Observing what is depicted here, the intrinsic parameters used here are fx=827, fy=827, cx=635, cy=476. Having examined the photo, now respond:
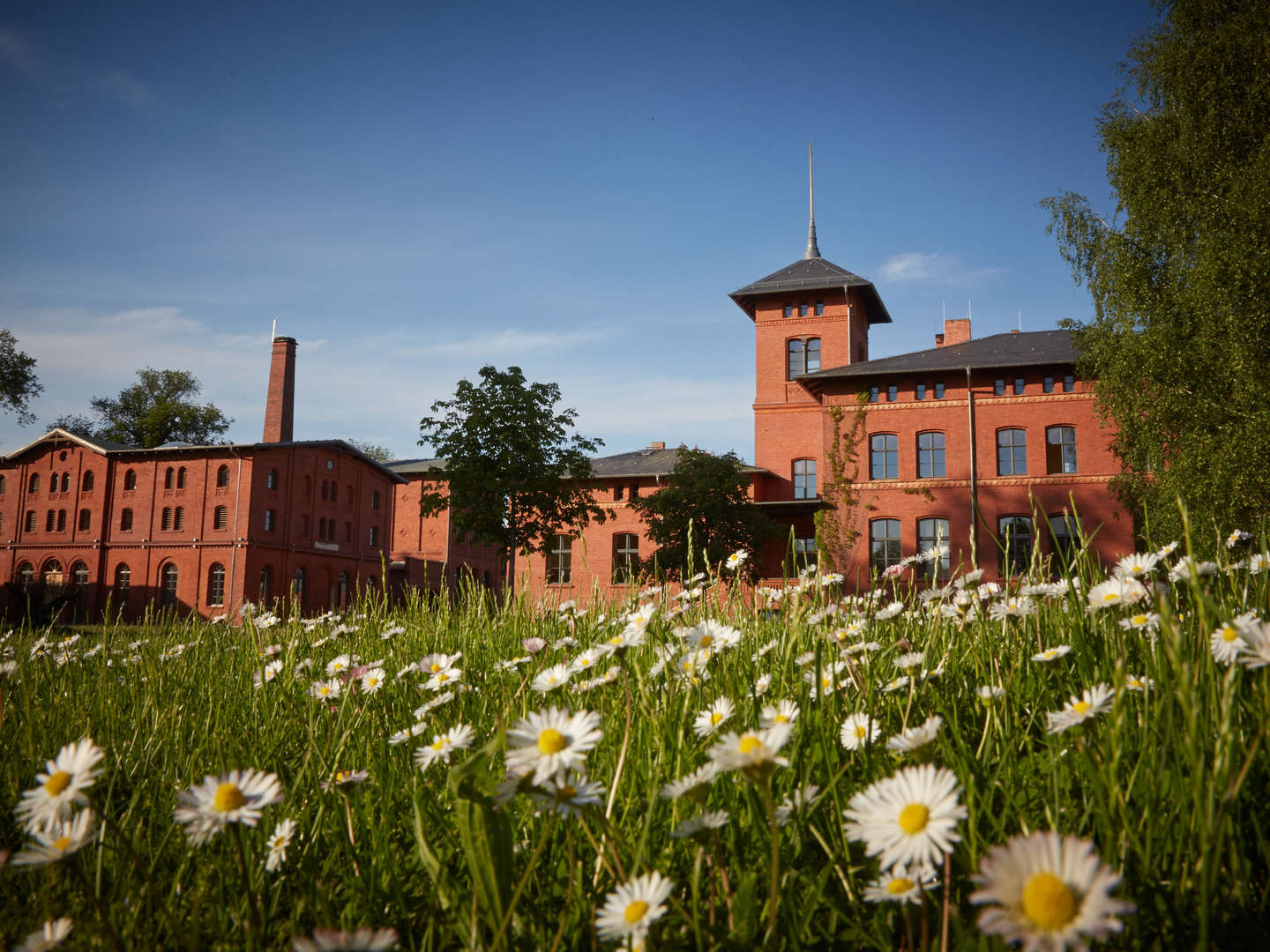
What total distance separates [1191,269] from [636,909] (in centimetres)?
2146

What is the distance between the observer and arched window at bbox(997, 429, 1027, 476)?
32.0 m

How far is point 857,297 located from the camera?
38.7 meters

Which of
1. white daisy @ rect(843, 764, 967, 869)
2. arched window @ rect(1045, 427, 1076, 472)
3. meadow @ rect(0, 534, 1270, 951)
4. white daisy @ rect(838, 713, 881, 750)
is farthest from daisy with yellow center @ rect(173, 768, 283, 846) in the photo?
arched window @ rect(1045, 427, 1076, 472)

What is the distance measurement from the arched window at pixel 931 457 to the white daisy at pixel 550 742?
3367 centimetres

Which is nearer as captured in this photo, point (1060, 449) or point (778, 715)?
point (778, 715)

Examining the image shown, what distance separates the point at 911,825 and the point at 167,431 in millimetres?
63485

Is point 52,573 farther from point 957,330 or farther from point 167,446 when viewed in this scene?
point 957,330

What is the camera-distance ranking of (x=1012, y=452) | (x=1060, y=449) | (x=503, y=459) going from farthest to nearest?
(x=1012, y=452) < (x=1060, y=449) < (x=503, y=459)

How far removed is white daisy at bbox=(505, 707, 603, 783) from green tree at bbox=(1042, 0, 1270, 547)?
651 inches

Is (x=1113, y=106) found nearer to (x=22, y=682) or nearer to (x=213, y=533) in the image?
(x=22, y=682)

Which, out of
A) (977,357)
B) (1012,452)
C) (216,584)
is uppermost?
(977,357)

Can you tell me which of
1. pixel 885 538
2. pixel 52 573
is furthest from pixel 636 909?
pixel 52 573

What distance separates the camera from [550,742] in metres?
1.17

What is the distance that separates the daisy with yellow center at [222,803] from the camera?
109 centimetres
